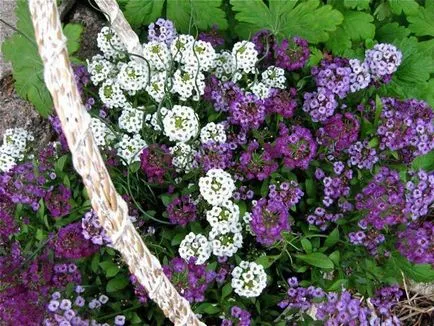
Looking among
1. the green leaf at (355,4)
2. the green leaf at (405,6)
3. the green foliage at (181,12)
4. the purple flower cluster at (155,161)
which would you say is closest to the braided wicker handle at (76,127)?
the purple flower cluster at (155,161)

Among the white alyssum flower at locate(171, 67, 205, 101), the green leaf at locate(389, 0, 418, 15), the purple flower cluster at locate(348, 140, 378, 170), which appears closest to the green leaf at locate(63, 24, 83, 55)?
the white alyssum flower at locate(171, 67, 205, 101)

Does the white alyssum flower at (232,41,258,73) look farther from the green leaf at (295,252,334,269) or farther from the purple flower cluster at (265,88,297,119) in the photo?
the green leaf at (295,252,334,269)

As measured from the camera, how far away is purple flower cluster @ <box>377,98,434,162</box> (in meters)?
1.99

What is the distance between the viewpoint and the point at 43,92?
2.56 metres

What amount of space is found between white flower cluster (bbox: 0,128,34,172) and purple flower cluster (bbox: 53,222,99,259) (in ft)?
1.20

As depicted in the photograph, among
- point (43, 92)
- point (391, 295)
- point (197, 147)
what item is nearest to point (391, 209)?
point (391, 295)

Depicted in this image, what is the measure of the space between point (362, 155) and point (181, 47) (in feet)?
2.37

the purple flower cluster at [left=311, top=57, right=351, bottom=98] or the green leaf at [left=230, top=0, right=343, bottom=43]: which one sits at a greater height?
the green leaf at [left=230, top=0, right=343, bottom=43]

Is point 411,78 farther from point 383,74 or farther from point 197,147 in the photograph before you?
point 197,147

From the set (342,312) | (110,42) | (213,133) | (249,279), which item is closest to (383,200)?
(342,312)

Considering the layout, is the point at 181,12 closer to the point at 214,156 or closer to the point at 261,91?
the point at 261,91

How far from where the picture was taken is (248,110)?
6.64ft

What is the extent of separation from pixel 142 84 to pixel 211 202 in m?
0.53

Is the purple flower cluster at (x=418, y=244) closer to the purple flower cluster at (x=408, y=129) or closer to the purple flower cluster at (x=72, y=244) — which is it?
the purple flower cluster at (x=408, y=129)
